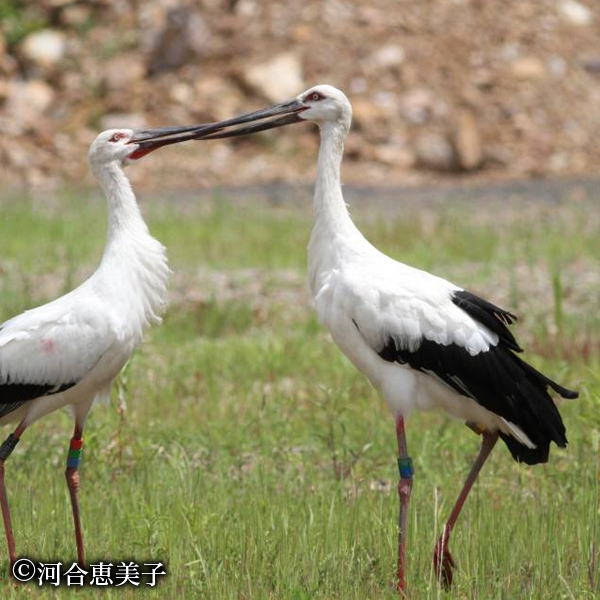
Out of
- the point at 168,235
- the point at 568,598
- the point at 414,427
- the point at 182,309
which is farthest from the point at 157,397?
the point at 168,235

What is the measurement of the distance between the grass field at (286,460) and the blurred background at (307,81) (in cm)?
786

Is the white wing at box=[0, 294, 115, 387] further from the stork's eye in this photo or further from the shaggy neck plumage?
the stork's eye

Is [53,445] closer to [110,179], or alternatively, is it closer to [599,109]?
[110,179]

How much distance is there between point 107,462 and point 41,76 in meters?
17.3

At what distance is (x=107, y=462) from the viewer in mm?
7207

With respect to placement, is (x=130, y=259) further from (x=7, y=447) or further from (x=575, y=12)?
(x=575, y=12)

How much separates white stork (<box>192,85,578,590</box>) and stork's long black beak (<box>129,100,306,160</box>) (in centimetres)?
64

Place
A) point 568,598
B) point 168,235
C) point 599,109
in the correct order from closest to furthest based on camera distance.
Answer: point 568,598
point 168,235
point 599,109

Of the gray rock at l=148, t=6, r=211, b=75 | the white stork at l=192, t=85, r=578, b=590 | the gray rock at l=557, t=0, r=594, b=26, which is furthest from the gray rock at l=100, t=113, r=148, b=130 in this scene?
the white stork at l=192, t=85, r=578, b=590

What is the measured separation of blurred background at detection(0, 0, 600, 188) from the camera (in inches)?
842

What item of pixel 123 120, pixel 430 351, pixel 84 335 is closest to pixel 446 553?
pixel 430 351

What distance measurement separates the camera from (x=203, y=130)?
657 cm

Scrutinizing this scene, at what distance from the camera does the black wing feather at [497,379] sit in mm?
5793

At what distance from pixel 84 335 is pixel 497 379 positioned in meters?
1.73
